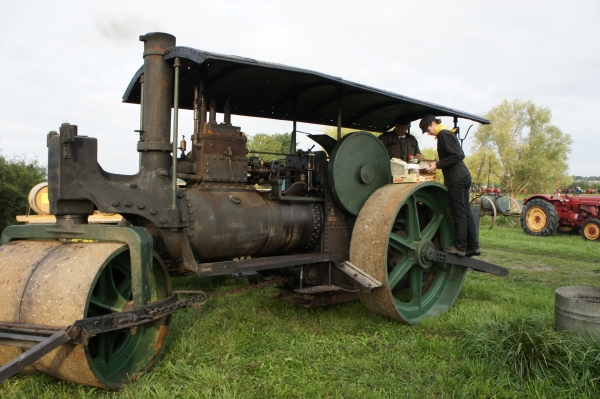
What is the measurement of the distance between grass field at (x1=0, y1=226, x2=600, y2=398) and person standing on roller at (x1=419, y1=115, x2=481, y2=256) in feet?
2.33

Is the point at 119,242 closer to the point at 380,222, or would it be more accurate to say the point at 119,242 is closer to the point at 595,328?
the point at 380,222

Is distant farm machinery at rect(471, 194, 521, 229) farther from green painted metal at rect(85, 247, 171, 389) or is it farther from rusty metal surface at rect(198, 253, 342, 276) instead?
green painted metal at rect(85, 247, 171, 389)

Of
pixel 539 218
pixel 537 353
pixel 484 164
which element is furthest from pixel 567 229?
pixel 484 164

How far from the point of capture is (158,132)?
11.5 ft

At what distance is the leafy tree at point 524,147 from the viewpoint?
33.6 metres

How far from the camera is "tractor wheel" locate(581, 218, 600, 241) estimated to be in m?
13.2

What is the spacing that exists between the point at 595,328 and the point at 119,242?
3.11 metres

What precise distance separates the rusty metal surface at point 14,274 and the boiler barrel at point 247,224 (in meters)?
0.99

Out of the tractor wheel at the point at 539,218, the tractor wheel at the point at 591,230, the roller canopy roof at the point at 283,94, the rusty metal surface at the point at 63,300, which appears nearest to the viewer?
the rusty metal surface at the point at 63,300

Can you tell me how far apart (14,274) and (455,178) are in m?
3.81

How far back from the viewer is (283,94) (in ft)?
16.7

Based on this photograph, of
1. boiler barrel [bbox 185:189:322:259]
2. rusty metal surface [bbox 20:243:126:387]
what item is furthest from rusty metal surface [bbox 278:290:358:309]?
rusty metal surface [bbox 20:243:126:387]

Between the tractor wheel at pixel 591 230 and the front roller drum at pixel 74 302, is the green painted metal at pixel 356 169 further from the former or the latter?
the tractor wheel at pixel 591 230

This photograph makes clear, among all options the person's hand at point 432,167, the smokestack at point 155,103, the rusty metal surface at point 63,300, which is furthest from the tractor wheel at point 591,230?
the rusty metal surface at point 63,300
